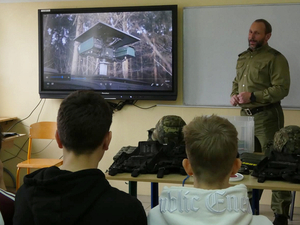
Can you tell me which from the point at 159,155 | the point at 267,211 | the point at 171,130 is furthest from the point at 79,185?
the point at 267,211

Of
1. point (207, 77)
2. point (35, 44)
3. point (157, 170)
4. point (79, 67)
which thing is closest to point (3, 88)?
point (35, 44)

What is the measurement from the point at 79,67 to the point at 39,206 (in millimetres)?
3150

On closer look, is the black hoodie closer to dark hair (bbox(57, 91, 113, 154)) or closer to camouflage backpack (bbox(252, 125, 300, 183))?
dark hair (bbox(57, 91, 113, 154))

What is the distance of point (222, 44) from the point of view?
3.84m

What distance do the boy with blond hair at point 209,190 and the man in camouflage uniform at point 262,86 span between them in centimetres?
197

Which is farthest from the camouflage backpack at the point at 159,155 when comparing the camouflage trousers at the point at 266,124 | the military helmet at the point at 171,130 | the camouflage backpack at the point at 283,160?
the camouflage trousers at the point at 266,124

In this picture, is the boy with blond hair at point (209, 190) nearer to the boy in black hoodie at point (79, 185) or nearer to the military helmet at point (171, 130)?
the boy in black hoodie at point (79, 185)

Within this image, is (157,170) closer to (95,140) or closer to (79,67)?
(95,140)

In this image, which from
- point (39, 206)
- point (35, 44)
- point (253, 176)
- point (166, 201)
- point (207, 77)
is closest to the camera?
point (39, 206)

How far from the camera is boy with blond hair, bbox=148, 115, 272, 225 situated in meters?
1.11

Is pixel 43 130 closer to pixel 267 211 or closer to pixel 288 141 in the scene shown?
pixel 267 211

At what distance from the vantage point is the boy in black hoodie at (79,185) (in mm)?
1089

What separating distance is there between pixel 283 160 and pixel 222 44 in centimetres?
204

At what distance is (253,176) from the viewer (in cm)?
204
